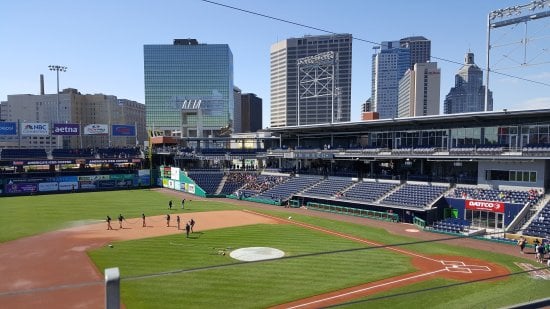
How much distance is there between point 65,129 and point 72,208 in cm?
2730

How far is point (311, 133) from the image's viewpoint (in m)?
63.4

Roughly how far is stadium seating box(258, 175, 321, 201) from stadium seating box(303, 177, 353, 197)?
1.94 metres

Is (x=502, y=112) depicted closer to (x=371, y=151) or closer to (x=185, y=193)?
(x=371, y=151)

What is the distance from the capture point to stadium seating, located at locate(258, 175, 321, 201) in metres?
52.9

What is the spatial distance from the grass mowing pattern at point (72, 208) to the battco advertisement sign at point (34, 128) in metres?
14.2

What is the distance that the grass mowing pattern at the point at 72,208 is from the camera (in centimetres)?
3599

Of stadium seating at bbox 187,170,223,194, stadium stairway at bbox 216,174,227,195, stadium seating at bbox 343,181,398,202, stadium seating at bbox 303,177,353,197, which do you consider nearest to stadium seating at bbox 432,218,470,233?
stadium seating at bbox 343,181,398,202

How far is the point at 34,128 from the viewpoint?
6662 centimetres

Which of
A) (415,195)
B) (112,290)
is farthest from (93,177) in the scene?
(112,290)

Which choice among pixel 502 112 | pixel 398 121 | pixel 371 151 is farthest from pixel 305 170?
pixel 502 112

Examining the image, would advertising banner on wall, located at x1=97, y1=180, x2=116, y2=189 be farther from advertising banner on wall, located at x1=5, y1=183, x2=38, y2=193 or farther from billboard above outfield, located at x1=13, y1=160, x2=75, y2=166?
advertising banner on wall, located at x1=5, y1=183, x2=38, y2=193

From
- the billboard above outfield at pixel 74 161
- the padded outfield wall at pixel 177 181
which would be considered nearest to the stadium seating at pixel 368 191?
the padded outfield wall at pixel 177 181

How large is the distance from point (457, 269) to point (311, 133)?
41612 millimetres

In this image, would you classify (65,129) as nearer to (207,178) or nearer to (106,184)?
(106,184)
